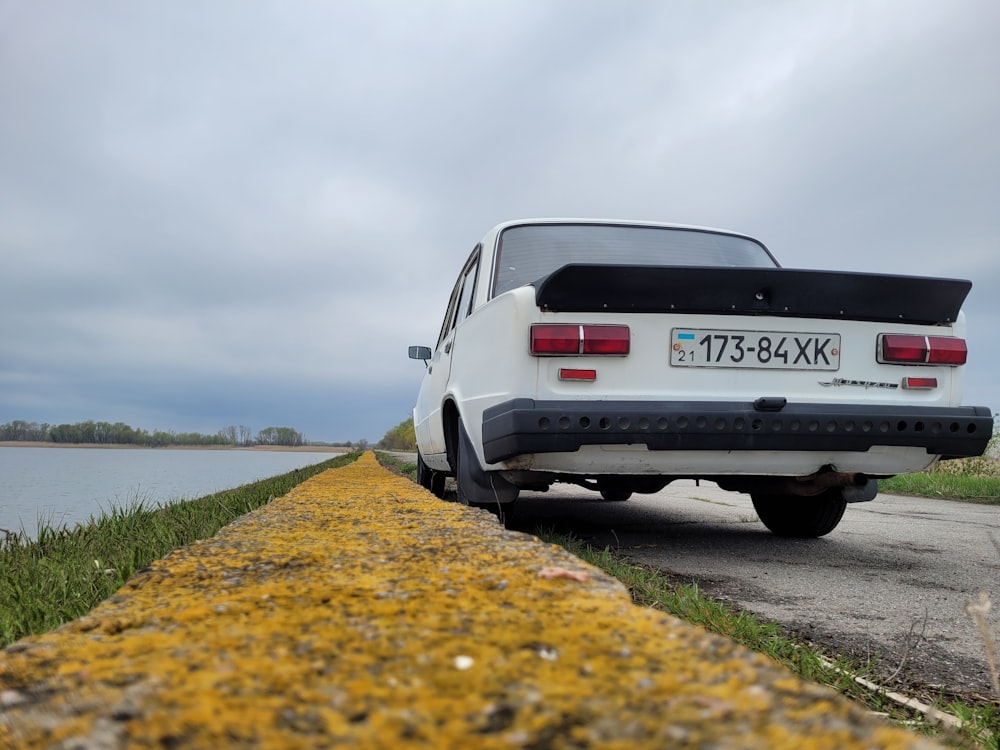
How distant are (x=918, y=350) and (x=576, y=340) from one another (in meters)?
1.65

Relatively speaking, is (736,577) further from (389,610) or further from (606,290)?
(389,610)

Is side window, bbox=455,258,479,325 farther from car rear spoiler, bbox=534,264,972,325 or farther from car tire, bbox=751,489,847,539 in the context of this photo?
car tire, bbox=751,489,847,539

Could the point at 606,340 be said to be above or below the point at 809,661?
above

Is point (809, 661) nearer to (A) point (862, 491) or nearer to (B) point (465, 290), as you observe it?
(A) point (862, 491)

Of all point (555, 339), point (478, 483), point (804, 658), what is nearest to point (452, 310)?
point (478, 483)

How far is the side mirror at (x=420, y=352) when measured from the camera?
6.46 metres

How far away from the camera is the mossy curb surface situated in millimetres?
693

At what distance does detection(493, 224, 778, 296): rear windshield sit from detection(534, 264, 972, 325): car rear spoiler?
2.24 feet

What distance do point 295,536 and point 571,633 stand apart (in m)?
1.26

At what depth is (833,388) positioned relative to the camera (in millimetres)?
3174

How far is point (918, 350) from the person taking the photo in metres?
3.24

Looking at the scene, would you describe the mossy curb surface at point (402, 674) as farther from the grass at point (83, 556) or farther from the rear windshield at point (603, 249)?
the rear windshield at point (603, 249)

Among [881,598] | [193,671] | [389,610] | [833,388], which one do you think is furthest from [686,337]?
[193,671]

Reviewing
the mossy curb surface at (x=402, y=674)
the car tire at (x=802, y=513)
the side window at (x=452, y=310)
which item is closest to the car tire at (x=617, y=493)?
the car tire at (x=802, y=513)
